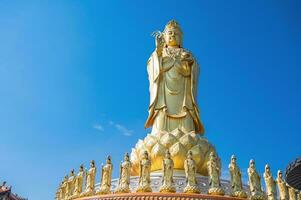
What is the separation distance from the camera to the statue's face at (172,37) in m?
13.0

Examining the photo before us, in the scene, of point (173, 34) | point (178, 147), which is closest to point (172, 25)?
point (173, 34)

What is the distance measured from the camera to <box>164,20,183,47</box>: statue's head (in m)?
13.0

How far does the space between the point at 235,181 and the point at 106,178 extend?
2.84m

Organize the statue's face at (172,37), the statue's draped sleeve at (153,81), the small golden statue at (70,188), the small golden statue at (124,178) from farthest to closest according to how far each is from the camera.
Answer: the statue's face at (172,37) → the statue's draped sleeve at (153,81) → the small golden statue at (70,188) → the small golden statue at (124,178)

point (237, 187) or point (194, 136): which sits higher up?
point (194, 136)

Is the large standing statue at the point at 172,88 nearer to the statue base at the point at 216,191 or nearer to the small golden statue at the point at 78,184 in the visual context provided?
the small golden statue at the point at 78,184

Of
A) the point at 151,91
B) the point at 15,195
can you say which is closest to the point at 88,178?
the point at 151,91

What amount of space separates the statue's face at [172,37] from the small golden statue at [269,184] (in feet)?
19.1

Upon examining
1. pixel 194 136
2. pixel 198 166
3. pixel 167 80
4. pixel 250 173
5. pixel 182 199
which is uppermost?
pixel 167 80

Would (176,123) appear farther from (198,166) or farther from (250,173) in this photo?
(250,173)

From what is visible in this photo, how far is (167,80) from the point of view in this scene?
40.0 feet

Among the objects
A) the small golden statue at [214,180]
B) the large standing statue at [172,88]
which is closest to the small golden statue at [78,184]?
the large standing statue at [172,88]

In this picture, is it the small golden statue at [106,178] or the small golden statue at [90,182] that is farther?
the small golden statue at [90,182]

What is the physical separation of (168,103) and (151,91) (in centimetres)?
80
